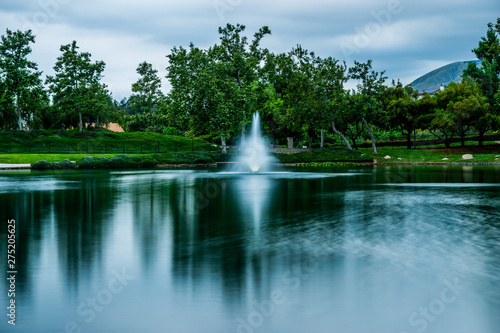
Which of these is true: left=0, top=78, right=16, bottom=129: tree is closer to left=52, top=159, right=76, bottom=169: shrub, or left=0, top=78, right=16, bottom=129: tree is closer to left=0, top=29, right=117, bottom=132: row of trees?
left=0, top=29, right=117, bottom=132: row of trees

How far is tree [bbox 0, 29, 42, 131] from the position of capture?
70.4 m

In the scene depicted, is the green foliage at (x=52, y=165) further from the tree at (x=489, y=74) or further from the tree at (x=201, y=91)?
the tree at (x=489, y=74)

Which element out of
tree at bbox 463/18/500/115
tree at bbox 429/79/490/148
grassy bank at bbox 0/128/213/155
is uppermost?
tree at bbox 463/18/500/115

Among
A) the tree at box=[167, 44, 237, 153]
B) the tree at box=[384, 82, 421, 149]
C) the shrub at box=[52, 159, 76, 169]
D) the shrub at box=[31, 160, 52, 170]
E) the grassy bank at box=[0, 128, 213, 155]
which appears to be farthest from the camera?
the tree at box=[384, 82, 421, 149]

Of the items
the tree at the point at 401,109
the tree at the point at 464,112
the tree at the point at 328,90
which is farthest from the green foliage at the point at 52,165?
the tree at the point at 464,112

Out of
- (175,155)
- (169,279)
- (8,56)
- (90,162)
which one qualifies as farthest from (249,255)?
(8,56)

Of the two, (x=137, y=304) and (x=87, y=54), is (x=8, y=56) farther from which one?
(x=137, y=304)

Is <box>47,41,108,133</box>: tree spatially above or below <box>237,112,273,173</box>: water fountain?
above

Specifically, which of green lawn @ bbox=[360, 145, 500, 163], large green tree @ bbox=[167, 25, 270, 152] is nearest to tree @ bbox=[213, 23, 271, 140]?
large green tree @ bbox=[167, 25, 270, 152]

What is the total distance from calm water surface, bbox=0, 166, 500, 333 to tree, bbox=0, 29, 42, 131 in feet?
206

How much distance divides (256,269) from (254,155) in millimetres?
47228

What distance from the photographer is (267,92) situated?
215 feet

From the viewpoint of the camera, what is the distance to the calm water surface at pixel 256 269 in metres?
5.54

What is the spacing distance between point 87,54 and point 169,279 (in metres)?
A: 78.7
